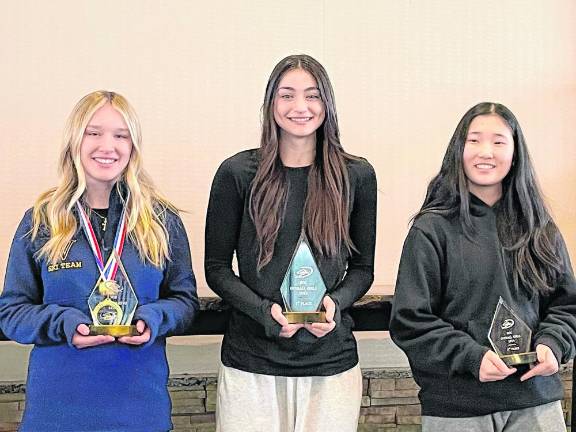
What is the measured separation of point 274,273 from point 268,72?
1.47 metres

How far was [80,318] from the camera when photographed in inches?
82.9

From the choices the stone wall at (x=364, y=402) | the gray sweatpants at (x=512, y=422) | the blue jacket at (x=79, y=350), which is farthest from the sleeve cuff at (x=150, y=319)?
the stone wall at (x=364, y=402)

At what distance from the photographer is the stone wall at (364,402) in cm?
336

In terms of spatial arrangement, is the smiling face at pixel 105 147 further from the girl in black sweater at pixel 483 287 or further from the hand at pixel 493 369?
the hand at pixel 493 369

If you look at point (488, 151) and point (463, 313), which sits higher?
point (488, 151)

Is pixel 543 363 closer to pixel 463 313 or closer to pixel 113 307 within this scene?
pixel 463 313

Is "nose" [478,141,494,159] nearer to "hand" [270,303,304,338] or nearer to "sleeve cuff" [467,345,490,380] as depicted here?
"sleeve cuff" [467,345,490,380]

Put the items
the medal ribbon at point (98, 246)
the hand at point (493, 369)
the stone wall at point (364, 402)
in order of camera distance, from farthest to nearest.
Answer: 1. the stone wall at point (364, 402)
2. the medal ribbon at point (98, 246)
3. the hand at point (493, 369)

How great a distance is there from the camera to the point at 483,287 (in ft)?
7.16

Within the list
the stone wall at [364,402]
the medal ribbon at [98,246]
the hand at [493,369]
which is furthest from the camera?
the stone wall at [364,402]

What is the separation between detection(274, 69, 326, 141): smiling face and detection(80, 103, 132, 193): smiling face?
437mm

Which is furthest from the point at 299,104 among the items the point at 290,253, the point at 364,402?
the point at 364,402

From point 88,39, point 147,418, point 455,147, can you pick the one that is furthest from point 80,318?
A: point 88,39

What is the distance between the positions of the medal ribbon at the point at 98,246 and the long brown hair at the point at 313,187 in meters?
0.36
